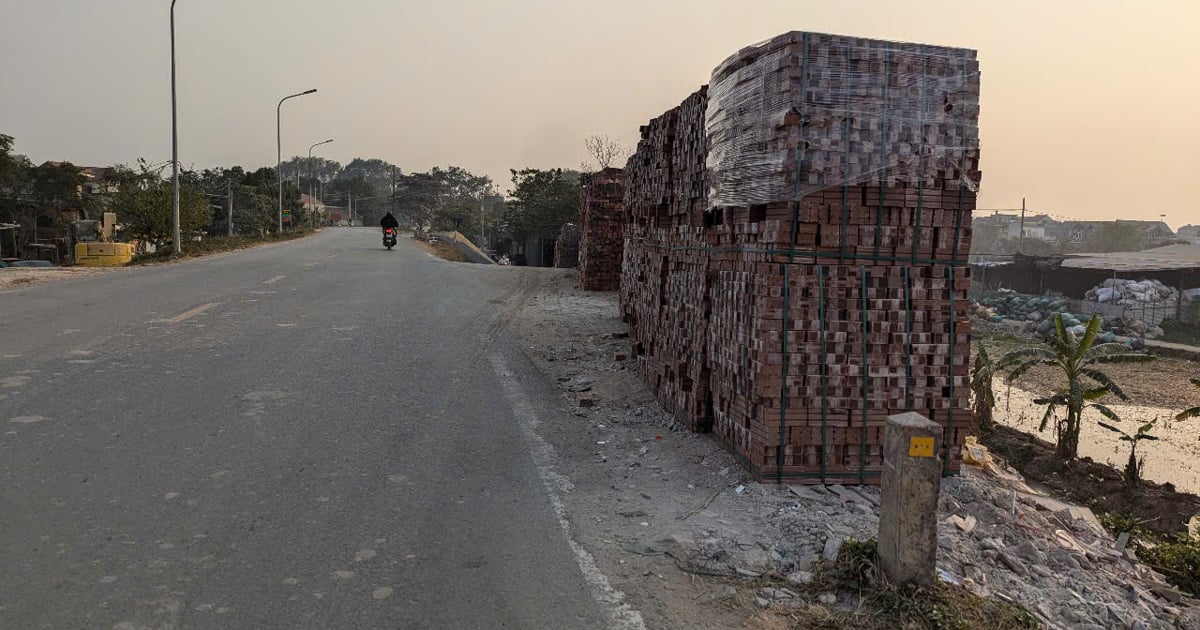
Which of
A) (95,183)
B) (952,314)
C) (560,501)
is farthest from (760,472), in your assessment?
(95,183)

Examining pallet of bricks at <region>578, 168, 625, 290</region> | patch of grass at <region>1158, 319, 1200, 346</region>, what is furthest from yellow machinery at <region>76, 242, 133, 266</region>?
patch of grass at <region>1158, 319, 1200, 346</region>

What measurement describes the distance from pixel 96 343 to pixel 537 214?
35568mm

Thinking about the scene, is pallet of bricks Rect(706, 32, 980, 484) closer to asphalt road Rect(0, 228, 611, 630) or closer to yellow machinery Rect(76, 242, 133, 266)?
asphalt road Rect(0, 228, 611, 630)

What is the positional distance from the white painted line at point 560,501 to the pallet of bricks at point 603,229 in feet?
28.1

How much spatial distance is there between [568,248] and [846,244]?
23549 mm

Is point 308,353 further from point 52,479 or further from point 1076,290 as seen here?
point 1076,290

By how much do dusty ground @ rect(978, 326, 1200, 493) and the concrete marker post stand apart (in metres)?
9.31

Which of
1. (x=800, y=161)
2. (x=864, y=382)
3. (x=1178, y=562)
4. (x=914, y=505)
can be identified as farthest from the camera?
(x=1178, y=562)

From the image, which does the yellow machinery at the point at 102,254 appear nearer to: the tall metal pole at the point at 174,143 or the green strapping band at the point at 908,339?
the tall metal pole at the point at 174,143

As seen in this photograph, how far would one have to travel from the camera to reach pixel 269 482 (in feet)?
16.4

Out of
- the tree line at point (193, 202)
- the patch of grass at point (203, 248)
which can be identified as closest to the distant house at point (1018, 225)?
the tree line at point (193, 202)

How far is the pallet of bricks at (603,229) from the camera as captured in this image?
55.7 ft

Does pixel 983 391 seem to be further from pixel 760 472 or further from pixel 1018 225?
pixel 1018 225

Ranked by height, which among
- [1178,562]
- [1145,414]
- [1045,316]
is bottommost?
[1145,414]
